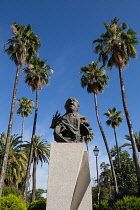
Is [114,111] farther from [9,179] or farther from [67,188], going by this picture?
[67,188]

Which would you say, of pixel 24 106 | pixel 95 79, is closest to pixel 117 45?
pixel 95 79

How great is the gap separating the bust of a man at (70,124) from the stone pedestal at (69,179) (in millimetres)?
417

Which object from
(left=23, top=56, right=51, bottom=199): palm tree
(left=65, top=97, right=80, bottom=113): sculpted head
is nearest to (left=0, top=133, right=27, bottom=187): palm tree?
(left=23, top=56, right=51, bottom=199): palm tree

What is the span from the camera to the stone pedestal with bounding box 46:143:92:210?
16.8 feet

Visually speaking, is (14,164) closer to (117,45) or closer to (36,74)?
(36,74)

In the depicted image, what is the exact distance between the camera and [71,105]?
662cm

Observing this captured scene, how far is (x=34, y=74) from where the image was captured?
906 inches

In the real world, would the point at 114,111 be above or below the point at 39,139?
above

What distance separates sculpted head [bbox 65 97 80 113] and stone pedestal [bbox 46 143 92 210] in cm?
129

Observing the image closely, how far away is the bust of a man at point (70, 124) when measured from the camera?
240 inches

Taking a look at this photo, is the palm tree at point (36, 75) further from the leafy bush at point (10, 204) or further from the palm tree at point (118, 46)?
the leafy bush at point (10, 204)

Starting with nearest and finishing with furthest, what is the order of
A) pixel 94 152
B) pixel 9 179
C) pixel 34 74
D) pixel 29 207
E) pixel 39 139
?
pixel 29 207
pixel 94 152
pixel 34 74
pixel 9 179
pixel 39 139

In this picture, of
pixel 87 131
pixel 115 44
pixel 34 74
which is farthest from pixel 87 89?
pixel 87 131

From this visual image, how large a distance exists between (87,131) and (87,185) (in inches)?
70.2
